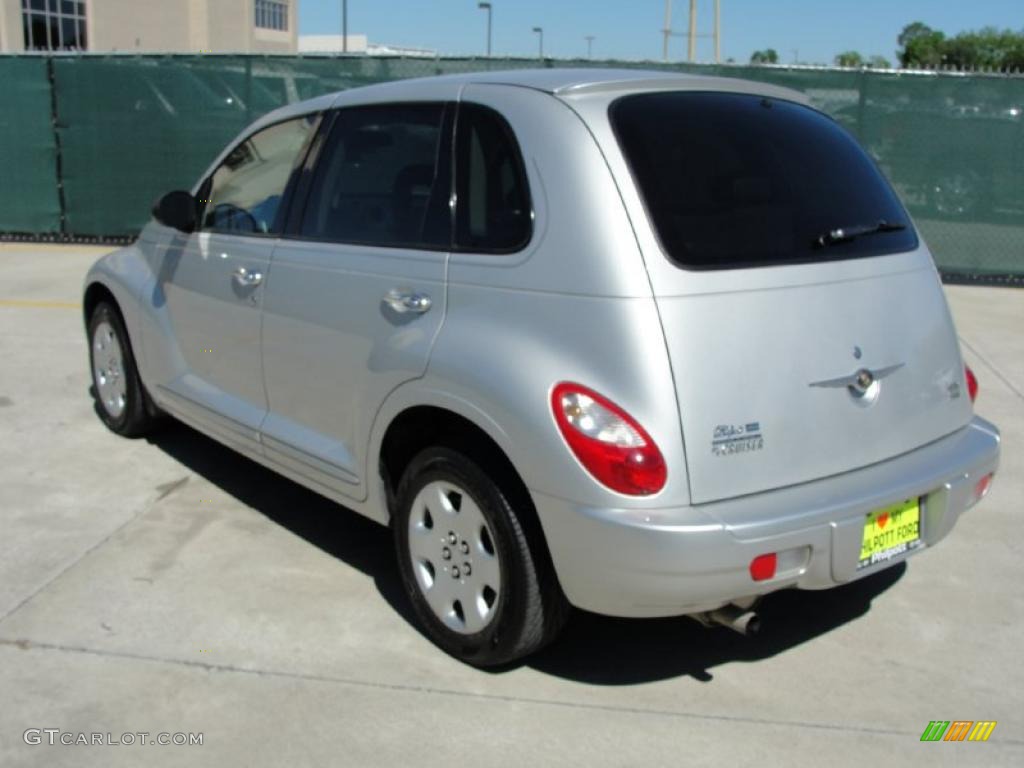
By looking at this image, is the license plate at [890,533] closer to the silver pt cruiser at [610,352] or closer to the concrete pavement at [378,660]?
the silver pt cruiser at [610,352]

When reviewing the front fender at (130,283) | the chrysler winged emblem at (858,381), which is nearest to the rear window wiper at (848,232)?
the chrysler winged emblem at (858,381)

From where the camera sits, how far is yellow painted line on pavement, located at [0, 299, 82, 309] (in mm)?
9312

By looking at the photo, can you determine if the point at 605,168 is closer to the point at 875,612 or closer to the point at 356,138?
the point at 356,138

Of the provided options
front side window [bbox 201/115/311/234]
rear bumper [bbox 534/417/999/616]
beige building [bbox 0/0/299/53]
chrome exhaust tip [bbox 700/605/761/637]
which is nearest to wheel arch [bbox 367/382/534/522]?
rear bumper [bbox 534/417/999/616]

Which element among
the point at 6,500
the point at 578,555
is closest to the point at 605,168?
the point at 578,555

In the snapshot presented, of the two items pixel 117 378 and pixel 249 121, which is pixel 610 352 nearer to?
pixel 117 378

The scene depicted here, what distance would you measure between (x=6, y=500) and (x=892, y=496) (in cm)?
381

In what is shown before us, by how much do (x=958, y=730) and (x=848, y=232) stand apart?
5.05 ft

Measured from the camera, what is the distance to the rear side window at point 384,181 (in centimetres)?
357

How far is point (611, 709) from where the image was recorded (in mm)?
3273

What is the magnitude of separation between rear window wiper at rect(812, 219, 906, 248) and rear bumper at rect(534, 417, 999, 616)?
71 cm

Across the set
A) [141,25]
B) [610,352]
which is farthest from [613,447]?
[141,25]

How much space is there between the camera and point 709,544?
9.27 feet

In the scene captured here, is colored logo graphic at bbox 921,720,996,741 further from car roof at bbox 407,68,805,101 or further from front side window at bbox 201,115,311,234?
front side window at bbox 201,115,311,234
